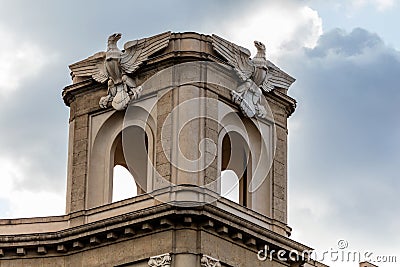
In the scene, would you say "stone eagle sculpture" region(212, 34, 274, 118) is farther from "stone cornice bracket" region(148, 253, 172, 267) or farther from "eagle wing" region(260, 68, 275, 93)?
"stone cornice bracket" region(148, 253, 172, 267)

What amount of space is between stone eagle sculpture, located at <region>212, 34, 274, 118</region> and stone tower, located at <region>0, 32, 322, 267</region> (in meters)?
0.05

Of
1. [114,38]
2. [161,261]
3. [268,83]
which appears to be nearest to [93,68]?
[114,38]

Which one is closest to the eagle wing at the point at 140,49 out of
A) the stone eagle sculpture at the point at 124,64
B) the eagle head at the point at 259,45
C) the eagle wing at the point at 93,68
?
the stone eagle sculpture at the point at 124,64

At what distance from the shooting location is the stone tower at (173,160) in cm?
5294

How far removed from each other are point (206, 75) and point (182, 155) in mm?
3144

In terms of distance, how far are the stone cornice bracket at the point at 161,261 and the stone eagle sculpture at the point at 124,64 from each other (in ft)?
20.6

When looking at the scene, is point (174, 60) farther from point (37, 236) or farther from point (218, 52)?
point (37, 236)

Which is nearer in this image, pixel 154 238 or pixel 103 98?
pixel 154 238

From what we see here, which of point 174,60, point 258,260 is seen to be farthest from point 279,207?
point 174,60

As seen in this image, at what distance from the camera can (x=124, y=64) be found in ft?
185

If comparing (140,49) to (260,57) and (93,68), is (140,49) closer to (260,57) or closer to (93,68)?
(93,68)

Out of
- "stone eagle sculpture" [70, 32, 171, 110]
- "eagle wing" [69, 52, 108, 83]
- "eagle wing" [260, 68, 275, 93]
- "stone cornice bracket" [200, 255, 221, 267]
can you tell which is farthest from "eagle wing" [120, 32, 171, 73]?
"stone cornice bracket" [200, 255, 221, 267]

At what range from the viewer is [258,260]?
54.6 meters

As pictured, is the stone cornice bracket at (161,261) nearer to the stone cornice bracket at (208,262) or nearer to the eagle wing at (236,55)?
the stone cornice bracket at (208,262)
